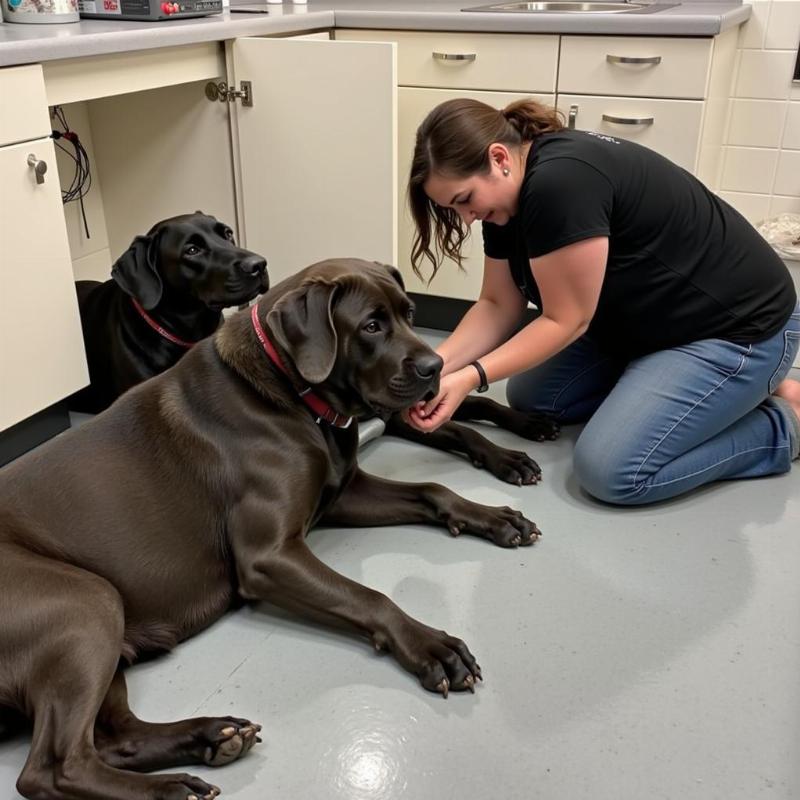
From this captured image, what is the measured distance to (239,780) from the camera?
1371mm

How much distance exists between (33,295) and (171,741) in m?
1.23

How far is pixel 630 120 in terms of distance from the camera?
2.67 metres

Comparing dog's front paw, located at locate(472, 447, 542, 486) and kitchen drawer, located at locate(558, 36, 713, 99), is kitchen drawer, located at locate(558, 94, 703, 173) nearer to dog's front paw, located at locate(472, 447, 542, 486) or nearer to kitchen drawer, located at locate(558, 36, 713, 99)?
kitchen drawer, located at locate(558, 36, 713, 99)

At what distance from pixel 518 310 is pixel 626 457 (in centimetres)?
54

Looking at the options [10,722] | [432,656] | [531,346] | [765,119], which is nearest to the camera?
[10,722]

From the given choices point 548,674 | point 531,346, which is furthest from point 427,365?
point 548,674

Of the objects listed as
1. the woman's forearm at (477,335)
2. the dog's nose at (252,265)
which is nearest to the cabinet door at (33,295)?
the dog's nose at (252,265)

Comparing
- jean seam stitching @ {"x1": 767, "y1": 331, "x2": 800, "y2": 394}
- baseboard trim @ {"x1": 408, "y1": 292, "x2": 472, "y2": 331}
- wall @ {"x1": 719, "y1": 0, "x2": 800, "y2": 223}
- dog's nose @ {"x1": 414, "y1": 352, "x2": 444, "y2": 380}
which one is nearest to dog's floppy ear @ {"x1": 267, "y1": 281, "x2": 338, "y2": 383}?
dog's nose @ {"x1": 414, "y1": 352, "x2": 444, "y2": 380}

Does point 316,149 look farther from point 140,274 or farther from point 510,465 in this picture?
point 510,465

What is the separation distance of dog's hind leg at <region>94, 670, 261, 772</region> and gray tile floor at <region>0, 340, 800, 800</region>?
0.12 ft

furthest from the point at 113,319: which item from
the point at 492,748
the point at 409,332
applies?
the point at 492,748

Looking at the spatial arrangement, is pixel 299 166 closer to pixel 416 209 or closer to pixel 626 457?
pixel 416 209

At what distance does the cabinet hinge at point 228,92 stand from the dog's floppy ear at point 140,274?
0.73m

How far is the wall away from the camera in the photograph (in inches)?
121
